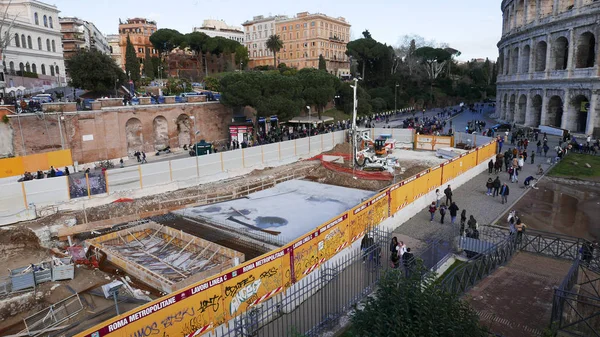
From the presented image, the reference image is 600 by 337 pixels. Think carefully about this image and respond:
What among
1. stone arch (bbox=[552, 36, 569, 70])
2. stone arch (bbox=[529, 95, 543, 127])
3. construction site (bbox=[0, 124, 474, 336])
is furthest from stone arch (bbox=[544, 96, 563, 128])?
construction site (bbox=[0, 124, 474, 336])

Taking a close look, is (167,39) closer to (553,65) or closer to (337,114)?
(337,114)

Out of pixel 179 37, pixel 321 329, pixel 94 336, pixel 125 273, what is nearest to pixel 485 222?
pixel 321 329

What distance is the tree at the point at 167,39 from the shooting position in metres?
79.8

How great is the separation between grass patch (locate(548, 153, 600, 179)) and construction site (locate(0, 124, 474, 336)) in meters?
11.5

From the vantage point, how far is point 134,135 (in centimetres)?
3684

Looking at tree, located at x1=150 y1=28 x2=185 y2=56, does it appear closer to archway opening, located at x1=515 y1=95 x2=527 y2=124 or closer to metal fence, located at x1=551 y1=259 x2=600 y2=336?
archway opening, located at x1=515 y1=95 x2=527 y2=124

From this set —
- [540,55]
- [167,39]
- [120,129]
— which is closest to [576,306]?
[120,129]

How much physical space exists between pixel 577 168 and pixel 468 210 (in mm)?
13585

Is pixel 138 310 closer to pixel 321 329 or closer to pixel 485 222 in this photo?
pixel 321 329

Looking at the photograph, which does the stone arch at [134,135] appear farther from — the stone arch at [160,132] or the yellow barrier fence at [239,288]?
the yellow barrier fence at [239,288]

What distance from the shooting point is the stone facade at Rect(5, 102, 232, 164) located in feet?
101

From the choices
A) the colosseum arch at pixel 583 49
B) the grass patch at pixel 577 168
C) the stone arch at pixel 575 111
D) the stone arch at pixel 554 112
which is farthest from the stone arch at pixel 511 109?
the grass patch at pixel 577 168

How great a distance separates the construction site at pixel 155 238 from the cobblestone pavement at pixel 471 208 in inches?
140

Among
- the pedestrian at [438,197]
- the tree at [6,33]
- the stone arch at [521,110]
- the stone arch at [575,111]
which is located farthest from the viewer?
the stone arch at [521,110]
